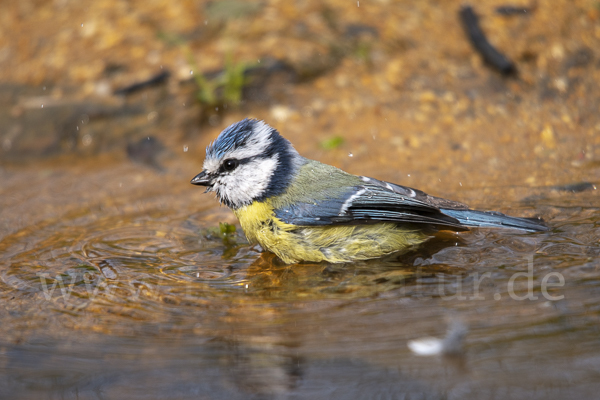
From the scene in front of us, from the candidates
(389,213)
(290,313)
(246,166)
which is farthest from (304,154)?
(290,313)

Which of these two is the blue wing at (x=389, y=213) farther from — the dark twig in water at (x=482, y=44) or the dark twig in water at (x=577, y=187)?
the dark twig in water at (x=482, y=44)

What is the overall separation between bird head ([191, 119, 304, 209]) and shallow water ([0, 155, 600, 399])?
0.40 meters

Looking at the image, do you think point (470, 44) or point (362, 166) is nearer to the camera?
point (362, 166)

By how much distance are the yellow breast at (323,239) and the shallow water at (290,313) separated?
84 millimetres

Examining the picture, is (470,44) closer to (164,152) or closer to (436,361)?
(164,152)

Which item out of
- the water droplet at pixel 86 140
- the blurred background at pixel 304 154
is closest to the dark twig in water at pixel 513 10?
the blurred background at pixel 304 154

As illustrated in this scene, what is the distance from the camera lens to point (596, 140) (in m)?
4.72

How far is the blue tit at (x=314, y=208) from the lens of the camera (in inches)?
136

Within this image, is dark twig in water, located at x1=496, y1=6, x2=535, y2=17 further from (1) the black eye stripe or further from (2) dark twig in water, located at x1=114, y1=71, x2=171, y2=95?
(1) the black eye stripe

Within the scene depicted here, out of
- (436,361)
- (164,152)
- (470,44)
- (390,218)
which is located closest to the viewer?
(436,361)

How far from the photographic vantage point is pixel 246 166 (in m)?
3.70

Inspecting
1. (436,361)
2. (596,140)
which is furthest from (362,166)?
(436,361)

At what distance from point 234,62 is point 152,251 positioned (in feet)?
8.79

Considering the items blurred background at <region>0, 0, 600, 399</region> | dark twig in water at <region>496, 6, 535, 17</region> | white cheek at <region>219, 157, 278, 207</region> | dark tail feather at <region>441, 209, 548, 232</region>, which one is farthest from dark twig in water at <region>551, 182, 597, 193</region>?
dark twig in water at <region>496, 6, 535, 17</region>
